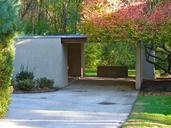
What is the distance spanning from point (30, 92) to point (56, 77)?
285 centimetres

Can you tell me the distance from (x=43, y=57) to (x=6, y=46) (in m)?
11.5

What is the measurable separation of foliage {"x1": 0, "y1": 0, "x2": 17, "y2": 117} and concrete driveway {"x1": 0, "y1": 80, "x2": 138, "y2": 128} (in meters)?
0.68

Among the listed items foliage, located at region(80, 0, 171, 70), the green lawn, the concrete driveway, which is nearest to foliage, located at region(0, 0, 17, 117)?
the concrete driveway

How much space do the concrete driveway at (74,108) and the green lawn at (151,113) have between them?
32 centimetres

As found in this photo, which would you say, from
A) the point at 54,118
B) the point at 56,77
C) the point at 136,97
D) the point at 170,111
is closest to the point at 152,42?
the point at 136,97

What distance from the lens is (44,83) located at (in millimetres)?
22156

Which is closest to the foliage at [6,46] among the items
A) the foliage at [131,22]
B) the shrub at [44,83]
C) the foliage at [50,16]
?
the foliage at [131,22]

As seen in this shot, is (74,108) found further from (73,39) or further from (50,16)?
(50,16)

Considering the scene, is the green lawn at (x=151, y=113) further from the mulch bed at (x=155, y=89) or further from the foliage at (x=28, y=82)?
the foliage at (x=28, y=82)

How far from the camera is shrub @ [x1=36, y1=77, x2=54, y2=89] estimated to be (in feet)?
71.9

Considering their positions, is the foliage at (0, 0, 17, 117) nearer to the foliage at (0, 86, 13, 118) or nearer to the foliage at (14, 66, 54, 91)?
the foliage at (0, 86, 13, 118)

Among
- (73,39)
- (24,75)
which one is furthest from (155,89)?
(24,75)

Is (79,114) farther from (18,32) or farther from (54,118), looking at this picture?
(18,32)

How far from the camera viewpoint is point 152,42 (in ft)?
68.8
